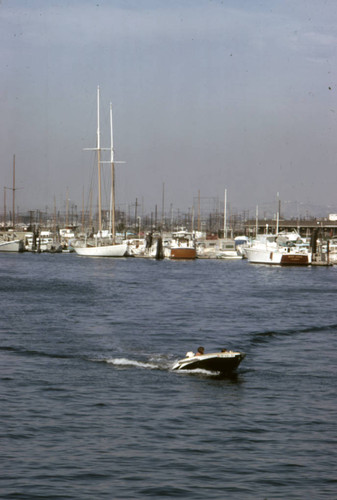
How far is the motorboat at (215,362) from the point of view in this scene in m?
33.2

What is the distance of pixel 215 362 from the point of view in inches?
1316

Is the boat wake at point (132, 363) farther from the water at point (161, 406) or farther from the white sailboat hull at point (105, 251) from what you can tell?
the white sailboat hull at point (105, 251)

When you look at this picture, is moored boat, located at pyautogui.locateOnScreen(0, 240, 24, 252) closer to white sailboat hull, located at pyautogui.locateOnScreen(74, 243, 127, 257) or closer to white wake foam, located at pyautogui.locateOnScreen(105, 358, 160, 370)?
white sailboat hull, located at pyautogui.locateOnScreen(74, 243, 127, 257)

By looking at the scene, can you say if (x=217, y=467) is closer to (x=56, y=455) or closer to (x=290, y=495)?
(x=290, y=495)

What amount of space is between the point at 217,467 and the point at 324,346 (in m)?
23.4

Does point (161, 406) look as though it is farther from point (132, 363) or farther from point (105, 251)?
point (105, 251)

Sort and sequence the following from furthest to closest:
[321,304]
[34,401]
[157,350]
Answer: [321,304]
[157,350]
[34,401]

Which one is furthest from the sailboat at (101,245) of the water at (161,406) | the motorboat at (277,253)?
the water at (161,406)

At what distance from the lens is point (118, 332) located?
4838 cm

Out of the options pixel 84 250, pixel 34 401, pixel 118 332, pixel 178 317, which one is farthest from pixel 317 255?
pixel 34 401

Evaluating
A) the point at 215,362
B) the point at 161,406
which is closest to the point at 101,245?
the point at 215,362

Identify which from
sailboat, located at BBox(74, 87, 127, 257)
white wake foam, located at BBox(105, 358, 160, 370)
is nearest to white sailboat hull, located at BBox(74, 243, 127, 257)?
sailboat, located at BBox(74, 87, 127, 257)

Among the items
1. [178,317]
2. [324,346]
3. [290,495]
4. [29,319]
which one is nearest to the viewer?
[290,495]

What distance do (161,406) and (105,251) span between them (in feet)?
352
